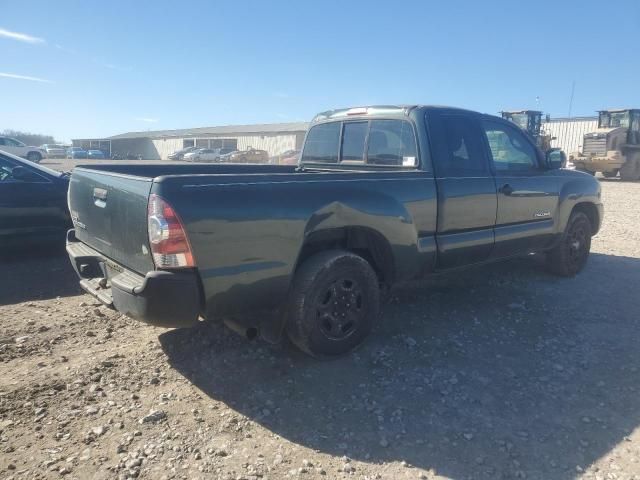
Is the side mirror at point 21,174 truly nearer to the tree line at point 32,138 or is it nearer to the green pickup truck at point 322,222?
the green pickup truck at point 322,222

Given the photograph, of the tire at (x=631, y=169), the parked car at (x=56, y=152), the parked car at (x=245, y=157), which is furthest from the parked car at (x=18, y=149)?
the tire at (x=631, y=169)

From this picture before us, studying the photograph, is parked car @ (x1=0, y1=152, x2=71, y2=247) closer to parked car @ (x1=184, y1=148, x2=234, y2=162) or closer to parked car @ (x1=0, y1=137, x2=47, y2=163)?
parked car @ (x1=0, y1=137, x2=47, y2=163)

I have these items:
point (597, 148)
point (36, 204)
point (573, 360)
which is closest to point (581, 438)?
point (573, 360)

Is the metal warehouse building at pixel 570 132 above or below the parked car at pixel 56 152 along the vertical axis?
above

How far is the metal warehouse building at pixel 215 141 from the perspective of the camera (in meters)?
52.1

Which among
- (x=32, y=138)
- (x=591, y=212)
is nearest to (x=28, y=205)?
(x=591, y=212)

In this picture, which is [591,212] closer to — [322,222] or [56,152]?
[322,222]

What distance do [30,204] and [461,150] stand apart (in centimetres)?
503

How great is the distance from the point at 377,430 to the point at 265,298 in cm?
106

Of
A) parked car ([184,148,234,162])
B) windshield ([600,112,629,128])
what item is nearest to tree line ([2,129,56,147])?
parked car ([184,148,234,162])

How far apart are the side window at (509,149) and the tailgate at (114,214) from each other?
3441 mm

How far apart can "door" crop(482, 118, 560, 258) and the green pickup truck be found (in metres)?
0.02

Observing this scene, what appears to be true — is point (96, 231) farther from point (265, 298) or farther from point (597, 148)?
point (597, 148)

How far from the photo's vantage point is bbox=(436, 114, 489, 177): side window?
4344 mm
